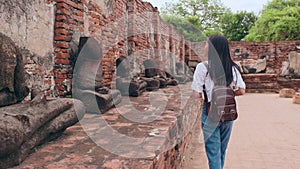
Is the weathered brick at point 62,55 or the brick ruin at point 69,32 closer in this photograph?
the brick ruin at point 69,32

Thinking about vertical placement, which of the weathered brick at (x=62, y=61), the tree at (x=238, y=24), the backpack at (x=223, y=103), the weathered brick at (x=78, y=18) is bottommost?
the backpack at (x=223, y=103)

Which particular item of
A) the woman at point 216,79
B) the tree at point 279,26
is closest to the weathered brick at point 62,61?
the woman at point 216,79

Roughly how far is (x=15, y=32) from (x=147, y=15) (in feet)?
15.2

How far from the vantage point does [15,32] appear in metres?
2.36

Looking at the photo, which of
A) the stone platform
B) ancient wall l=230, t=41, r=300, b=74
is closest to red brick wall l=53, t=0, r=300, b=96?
the stone platform

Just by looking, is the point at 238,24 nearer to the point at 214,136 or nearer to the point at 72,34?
the point at 72,34

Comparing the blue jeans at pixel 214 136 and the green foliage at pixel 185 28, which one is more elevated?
the green foliage at pixel 185 28

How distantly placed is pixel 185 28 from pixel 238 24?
548cm

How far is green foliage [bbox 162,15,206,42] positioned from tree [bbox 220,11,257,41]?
316cm

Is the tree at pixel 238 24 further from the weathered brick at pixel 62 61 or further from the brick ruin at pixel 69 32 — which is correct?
the weathered brick at pixel 62 61

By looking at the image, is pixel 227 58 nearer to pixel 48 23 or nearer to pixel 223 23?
pixel 48 23

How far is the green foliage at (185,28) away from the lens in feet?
62.6

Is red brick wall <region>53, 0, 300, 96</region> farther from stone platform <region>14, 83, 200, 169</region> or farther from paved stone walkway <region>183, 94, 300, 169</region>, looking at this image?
paved stone walkway <region>183, 94, 300, 169</region>

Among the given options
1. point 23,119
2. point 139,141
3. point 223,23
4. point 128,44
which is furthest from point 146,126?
point 223,23
